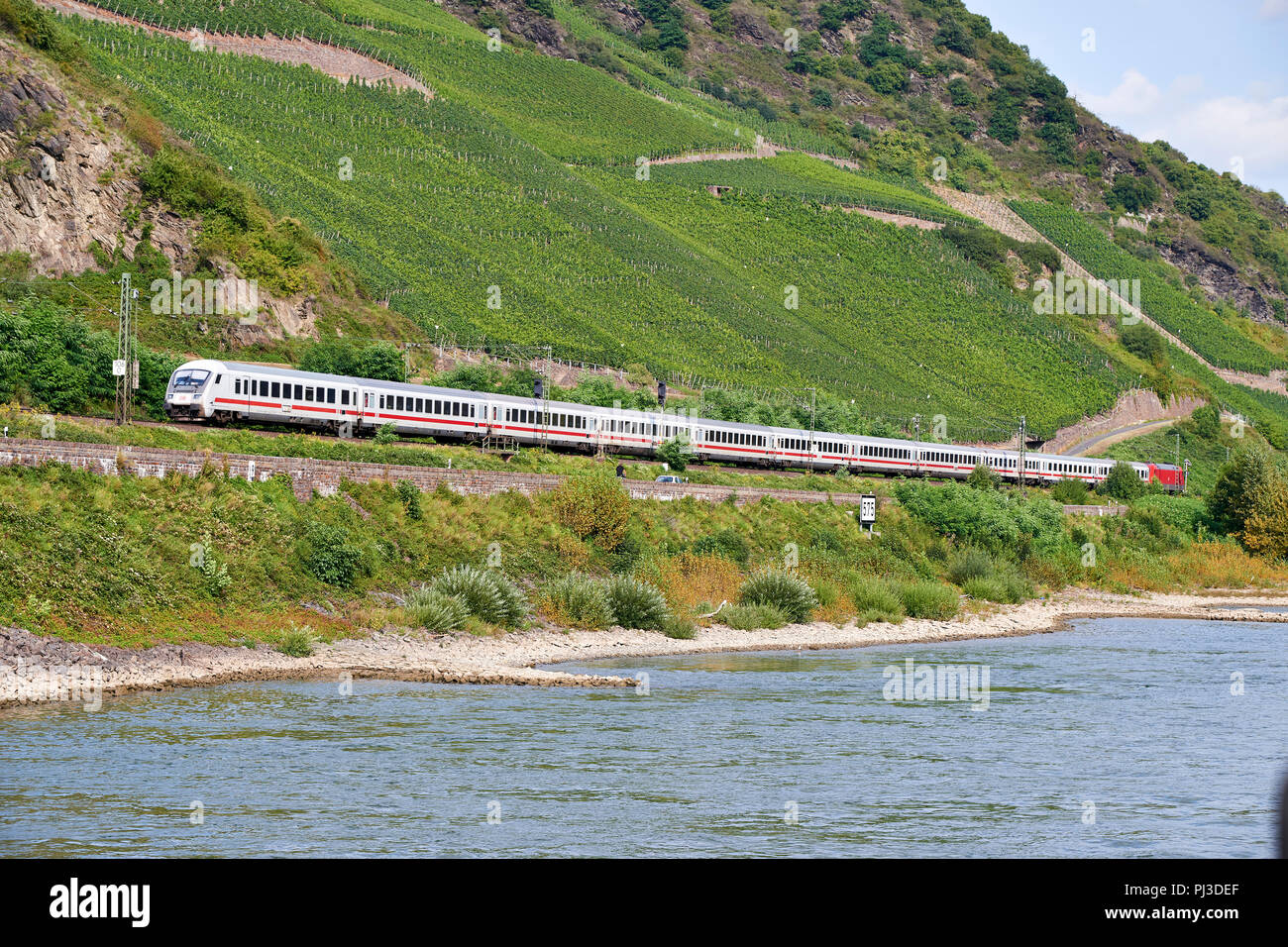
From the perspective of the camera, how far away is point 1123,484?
302 ft

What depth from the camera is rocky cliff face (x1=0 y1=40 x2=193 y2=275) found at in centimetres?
6688

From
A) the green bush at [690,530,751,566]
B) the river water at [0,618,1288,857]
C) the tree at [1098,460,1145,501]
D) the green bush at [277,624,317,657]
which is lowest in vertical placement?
the river water at [0,618,1288,857]

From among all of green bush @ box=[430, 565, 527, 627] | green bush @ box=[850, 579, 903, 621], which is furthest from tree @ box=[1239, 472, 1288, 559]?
green bush @ box=[430, 565, 527, 627]

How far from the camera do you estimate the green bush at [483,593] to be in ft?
126

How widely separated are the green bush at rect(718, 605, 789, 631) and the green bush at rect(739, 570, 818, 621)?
37.3 inches

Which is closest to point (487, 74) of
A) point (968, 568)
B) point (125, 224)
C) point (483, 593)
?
point (125, 224)

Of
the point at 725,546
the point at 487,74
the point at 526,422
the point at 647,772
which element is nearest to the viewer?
the point at 647,772

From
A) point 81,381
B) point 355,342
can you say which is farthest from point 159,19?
point 81,381

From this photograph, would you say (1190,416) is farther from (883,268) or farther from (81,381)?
(81,381)

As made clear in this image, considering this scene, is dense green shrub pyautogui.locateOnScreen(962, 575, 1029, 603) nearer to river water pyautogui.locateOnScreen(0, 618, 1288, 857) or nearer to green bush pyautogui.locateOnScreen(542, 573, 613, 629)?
green bush pyautogui.locateOnScreen(542, 573, 613, 629)

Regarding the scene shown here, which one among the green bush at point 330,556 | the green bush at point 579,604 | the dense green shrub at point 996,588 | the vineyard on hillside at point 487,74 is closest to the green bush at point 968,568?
the dense green shrub at point 996,588

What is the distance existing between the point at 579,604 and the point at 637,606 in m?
2.06

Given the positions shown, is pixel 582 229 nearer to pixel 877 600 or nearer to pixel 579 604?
pixel 877 600

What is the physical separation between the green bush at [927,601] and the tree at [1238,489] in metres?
36.2
